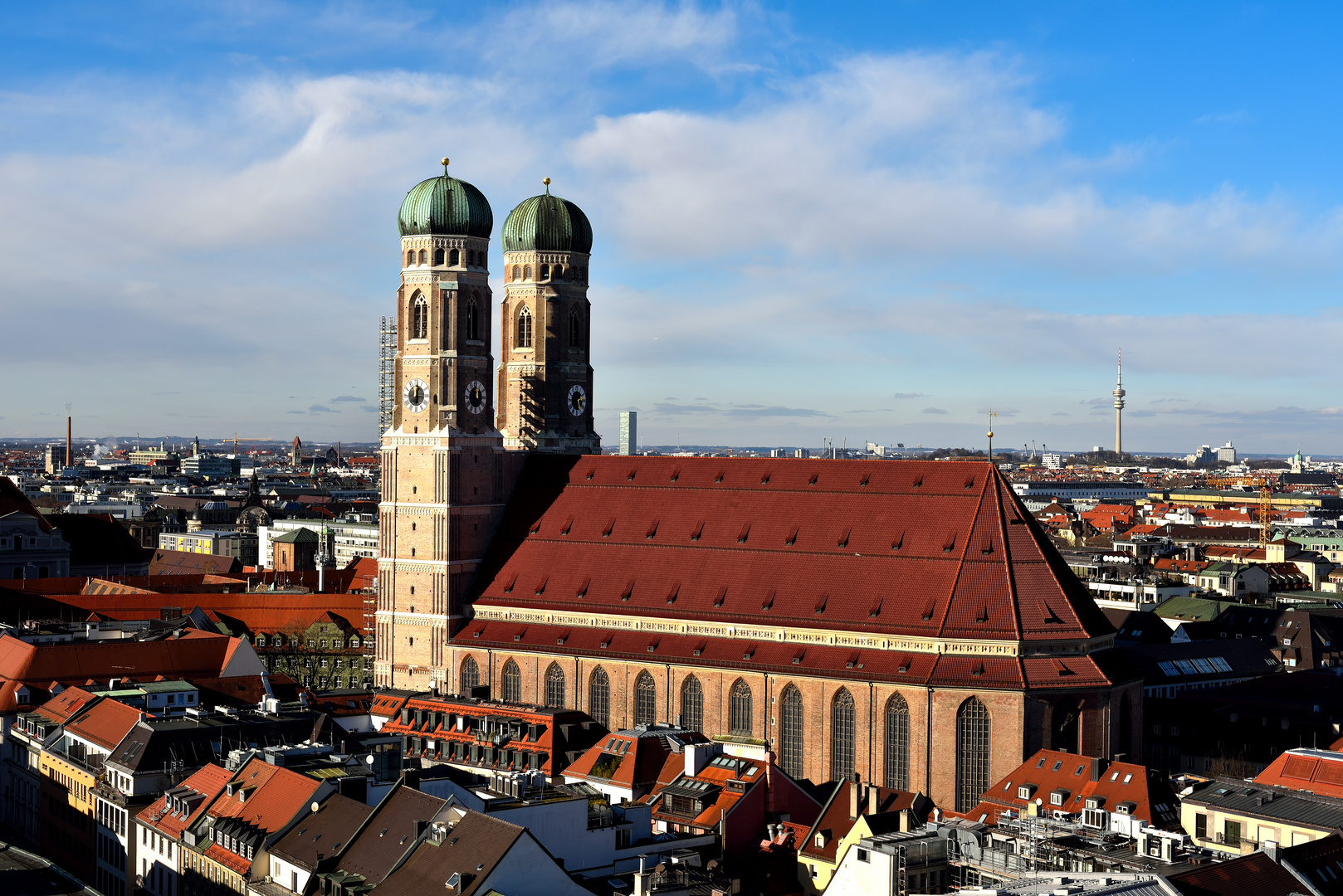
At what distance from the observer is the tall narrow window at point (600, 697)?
104 m

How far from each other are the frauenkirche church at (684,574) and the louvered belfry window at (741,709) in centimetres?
15

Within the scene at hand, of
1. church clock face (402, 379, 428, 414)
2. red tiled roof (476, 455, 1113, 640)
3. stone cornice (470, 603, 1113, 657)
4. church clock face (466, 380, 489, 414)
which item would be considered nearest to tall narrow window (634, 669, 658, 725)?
stone cornice (470, 603, 1113, 657)

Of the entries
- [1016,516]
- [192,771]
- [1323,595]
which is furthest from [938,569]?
[1323,595]

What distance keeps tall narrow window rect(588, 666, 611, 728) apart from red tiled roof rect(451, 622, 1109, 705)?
1.55 metres

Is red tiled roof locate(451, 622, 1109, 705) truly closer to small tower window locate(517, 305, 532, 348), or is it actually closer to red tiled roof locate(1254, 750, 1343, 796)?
red tiled roof locate(1254, 750, 1343, 796)

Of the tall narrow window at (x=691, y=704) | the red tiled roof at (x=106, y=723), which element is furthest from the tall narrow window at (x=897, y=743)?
the red tiled roof at (x=106, y=723)

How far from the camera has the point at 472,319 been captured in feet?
369

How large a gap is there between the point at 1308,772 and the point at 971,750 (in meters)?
17.5

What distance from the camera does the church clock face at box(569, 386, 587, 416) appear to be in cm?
12312

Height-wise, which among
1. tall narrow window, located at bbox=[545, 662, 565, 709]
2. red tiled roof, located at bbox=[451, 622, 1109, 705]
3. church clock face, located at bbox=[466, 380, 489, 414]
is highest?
church clock face, located at bbox=[466, 380, 489, 414]

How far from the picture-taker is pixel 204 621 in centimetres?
12769

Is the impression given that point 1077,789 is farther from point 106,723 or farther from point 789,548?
point 106,723

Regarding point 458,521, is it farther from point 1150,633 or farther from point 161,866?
point 1150,633

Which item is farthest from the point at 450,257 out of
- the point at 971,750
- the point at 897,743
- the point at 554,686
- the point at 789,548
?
the point at 971,750
